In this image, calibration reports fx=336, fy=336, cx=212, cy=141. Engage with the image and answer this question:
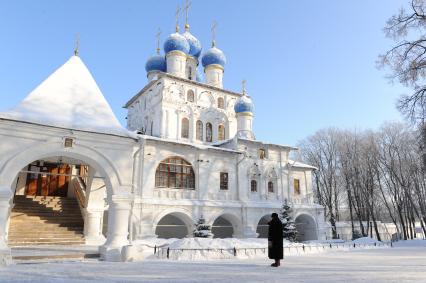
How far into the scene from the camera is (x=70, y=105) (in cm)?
1091

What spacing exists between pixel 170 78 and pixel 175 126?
364 centimetres

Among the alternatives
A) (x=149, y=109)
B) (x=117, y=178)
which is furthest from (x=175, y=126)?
(x=117, y=178)

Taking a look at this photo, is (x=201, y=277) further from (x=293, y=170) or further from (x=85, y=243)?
(x=293, y=170)

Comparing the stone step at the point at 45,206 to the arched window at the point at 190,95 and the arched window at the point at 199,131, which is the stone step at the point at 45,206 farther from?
the arched window at the point at 190,95

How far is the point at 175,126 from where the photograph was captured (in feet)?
81.4

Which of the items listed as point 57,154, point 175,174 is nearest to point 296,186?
point 175,174

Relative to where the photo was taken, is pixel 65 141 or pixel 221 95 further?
pixel 221 95

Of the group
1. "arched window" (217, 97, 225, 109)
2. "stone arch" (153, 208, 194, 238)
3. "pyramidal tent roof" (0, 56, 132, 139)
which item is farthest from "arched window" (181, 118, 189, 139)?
"pyramidal tent roof" (0, 56, 132, 139)

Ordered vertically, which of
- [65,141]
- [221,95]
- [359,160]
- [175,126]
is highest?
[221,95]

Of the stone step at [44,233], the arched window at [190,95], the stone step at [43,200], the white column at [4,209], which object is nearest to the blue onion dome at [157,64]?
the arched window at [190,95]

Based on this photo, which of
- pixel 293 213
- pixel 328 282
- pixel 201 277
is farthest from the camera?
pixel 293 213

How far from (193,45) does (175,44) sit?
3610 millimetres

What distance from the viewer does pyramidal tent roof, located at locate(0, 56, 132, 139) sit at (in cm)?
998

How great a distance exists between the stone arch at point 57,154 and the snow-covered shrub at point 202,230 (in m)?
7.44
